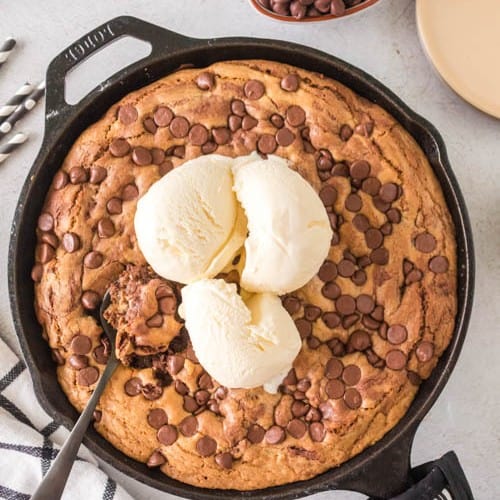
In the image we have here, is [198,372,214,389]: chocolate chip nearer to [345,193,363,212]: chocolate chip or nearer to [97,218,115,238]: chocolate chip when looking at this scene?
[97,218,115,238]: chocolate chip

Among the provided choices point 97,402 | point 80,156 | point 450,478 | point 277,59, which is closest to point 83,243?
point 80,156

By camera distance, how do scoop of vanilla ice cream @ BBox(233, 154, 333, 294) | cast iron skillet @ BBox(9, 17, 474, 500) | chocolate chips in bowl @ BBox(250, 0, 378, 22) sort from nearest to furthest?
scoop of vanilla ice cream @ BBox(233, 154, 333, 294) < cast iron skillet @ BBox(9, 17, 474, 500) < chocolate chips in bowl @ BBox(250, 0, 378, 22)

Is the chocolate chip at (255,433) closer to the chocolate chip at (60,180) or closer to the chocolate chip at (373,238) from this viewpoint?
the chocolate chip at (373,238)

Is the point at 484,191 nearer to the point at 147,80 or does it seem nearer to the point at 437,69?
the point at 437,69

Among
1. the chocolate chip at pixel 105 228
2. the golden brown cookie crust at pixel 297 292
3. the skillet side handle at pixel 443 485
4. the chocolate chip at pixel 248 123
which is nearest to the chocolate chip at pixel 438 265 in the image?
the golden brown cookie crust at pixel 297 292

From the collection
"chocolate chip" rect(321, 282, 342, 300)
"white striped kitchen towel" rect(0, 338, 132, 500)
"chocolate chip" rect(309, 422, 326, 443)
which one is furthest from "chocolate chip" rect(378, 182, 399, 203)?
"white striped kitchen towel" rect(0, 338, 132, 500)
